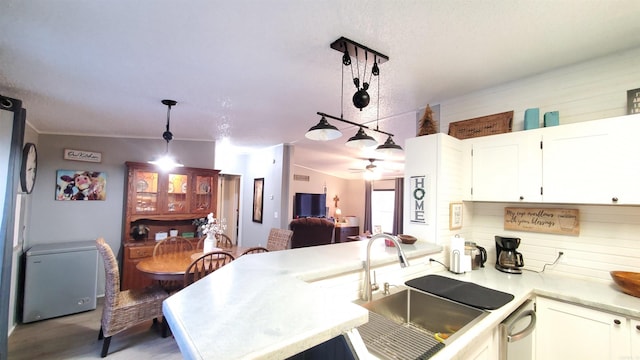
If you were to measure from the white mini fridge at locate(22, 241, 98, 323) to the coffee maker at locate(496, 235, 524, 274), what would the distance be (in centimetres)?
450

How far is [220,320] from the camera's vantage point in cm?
75

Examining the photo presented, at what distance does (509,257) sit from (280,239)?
271cm

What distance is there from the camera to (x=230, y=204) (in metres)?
7.38

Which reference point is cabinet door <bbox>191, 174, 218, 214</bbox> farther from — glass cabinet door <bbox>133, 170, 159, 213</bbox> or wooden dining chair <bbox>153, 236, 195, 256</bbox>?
wooden dining chair <bbox>153, 236, 195, 256</bbox>

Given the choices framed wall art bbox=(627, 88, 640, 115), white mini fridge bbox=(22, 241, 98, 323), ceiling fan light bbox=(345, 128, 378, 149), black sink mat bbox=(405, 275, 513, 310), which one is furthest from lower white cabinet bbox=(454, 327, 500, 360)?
white mini fridge bbox=(22, 241, 98, 323)

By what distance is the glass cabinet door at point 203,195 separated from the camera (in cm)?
459

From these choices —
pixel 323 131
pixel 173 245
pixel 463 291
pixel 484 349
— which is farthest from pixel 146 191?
pixel 484 349

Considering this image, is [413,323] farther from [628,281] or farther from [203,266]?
[203,266]

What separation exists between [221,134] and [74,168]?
6.45 feet

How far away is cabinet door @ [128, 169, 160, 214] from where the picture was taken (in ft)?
13.0

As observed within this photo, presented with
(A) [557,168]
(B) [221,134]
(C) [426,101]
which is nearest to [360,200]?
(B) [221,134]

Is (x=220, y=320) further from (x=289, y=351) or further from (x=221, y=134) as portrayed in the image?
(x=221, y=134)

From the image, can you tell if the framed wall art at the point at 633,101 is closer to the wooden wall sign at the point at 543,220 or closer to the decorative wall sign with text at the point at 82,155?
the wooden wall sign at the point at 543,220

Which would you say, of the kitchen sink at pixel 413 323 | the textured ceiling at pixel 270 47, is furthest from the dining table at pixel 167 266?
the kitchen sink at pixel 413 323
